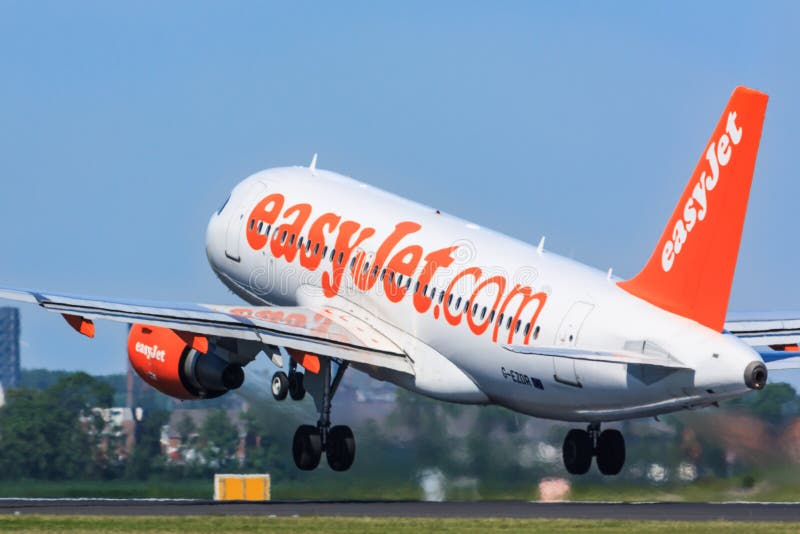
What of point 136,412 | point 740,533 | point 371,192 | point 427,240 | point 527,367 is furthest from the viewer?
point 136,412

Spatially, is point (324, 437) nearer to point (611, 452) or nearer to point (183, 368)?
point (183, 368)

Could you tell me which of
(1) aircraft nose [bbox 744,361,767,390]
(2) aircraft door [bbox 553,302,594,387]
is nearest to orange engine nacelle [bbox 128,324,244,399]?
(2) aircraft door [bbox 553,302,594,387]

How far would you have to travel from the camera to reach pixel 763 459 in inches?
2589

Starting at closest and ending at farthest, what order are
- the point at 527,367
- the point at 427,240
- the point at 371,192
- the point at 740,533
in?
the point at 740,533
the point at 527,367
the point at 427,240
the point at 371,192

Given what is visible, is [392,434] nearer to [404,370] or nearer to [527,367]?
[404,370]

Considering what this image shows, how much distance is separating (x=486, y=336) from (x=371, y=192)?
30.5 feet

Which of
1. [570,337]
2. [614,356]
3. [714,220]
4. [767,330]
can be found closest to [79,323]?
[570,337]

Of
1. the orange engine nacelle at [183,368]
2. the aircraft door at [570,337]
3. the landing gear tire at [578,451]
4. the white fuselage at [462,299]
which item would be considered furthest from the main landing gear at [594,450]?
the orange engine nacelle at [183,368]

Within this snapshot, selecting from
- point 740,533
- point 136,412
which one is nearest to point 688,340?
point 740,533

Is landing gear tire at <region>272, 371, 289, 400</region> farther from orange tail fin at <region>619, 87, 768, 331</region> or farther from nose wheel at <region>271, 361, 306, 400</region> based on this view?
orange tail fin at <region>619, 87, 768, 331</region>

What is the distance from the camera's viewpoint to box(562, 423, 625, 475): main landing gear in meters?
62.6

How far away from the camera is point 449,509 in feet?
200

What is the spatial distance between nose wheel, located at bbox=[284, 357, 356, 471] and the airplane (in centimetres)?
5

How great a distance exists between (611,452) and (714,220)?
411 inches
